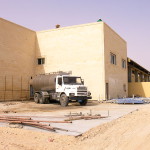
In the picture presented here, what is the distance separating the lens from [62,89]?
19.8 m

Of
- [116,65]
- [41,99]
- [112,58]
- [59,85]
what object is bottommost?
[41,99]

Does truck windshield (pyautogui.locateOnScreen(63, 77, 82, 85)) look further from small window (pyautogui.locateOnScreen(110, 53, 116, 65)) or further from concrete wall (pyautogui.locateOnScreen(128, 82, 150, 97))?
concrete wall (pyautogui.locateOnScreen(128, 82, 150, 97))

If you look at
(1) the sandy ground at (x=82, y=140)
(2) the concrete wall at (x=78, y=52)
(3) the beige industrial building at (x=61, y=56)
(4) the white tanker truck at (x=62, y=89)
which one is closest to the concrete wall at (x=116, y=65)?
(3) the beige industrial building at (x=61, y=56)

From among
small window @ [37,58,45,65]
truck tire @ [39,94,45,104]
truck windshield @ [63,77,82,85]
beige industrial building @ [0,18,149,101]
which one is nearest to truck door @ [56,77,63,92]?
truck windshield @ [63,77,82,85]

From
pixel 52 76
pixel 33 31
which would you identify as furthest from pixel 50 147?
pixel 33 31

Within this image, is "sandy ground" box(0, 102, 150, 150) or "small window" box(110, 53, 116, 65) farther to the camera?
"small window" box(110, 53, 116, 65)

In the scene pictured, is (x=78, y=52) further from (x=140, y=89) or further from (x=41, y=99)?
(x=140, y=89)

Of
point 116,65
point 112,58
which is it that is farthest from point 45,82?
point 116,65

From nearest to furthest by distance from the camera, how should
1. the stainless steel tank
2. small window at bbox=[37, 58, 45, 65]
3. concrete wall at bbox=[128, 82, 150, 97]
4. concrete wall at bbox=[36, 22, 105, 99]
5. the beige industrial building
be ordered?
the stainless steel tank < the beige industrial building < concrete wall at bbox=[36, 22, 105, 99] < small window at bbox=[37, 58, 45, 65] < concrete wall at bbox=[128, 82, 150, 97]

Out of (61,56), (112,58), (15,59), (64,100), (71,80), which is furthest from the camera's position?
(112,58)

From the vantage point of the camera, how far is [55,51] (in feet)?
93.6

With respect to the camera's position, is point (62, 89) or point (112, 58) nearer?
point (62, 89)

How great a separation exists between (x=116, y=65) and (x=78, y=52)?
20.5 feet

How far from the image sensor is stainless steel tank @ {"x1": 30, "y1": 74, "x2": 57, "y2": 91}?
21141mm
